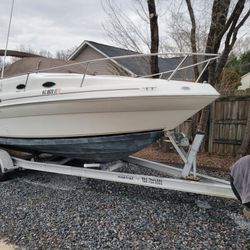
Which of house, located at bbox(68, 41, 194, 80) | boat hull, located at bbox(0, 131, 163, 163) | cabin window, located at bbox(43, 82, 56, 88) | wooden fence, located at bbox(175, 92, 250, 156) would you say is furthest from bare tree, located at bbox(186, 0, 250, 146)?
cabin window, located at bbox(43, 82, 56, 88)

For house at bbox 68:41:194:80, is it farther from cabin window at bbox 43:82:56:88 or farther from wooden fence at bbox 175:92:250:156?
cabin window at bbox 43:82:56:88

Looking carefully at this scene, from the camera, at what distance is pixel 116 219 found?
3.34 meters

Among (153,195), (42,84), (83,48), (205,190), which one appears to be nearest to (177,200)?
(153,195)

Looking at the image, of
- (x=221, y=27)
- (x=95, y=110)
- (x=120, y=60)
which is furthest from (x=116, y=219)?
(x=120, y=60)

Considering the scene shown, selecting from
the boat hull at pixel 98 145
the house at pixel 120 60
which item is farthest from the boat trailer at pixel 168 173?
the house at pixel 120 60

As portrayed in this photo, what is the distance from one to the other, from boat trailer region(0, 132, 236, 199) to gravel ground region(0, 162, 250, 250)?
0.31m

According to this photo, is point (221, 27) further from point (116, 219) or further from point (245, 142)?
point (116, 219)

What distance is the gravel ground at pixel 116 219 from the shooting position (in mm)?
2875

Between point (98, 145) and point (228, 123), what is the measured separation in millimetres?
3862

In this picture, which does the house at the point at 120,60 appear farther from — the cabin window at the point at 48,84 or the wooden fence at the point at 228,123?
the cabin window at the point at 48,84

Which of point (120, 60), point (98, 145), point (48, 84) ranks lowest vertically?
point (98, 145)

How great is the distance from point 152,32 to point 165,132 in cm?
374

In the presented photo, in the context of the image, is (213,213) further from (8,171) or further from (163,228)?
(8,171)

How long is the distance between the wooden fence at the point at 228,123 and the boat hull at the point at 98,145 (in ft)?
11.4
